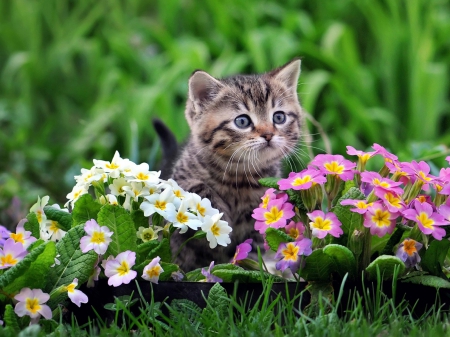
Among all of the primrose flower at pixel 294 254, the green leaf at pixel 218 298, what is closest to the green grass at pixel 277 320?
the green leaf at pixel 218 298

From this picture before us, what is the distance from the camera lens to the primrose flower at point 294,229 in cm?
219

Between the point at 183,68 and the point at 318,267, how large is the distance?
137 inches

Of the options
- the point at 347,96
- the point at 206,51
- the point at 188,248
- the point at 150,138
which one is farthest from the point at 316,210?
the point at 206,51

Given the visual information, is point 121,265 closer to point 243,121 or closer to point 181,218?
point 181,218

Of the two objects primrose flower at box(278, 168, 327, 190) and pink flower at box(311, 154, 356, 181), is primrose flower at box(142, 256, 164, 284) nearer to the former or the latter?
primrose flower at box(278, 168, 327, 190)

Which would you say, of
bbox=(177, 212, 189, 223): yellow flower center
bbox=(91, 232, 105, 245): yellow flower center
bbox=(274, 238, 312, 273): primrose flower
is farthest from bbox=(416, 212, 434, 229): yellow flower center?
bbox=(91, 232, 105, 245): yellow flower center

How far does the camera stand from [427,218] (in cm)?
204

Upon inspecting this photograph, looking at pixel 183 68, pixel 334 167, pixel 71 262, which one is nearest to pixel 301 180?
pixel 334 167

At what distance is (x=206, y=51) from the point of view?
5.63m

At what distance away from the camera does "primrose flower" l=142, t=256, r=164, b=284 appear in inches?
81.3

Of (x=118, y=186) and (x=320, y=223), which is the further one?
(x=118, y=186)

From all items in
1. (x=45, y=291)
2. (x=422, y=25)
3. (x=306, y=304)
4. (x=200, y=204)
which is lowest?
(x=306, y=304)

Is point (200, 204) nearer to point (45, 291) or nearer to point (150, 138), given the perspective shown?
point (45, 291)

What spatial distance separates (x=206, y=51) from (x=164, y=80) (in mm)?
502
